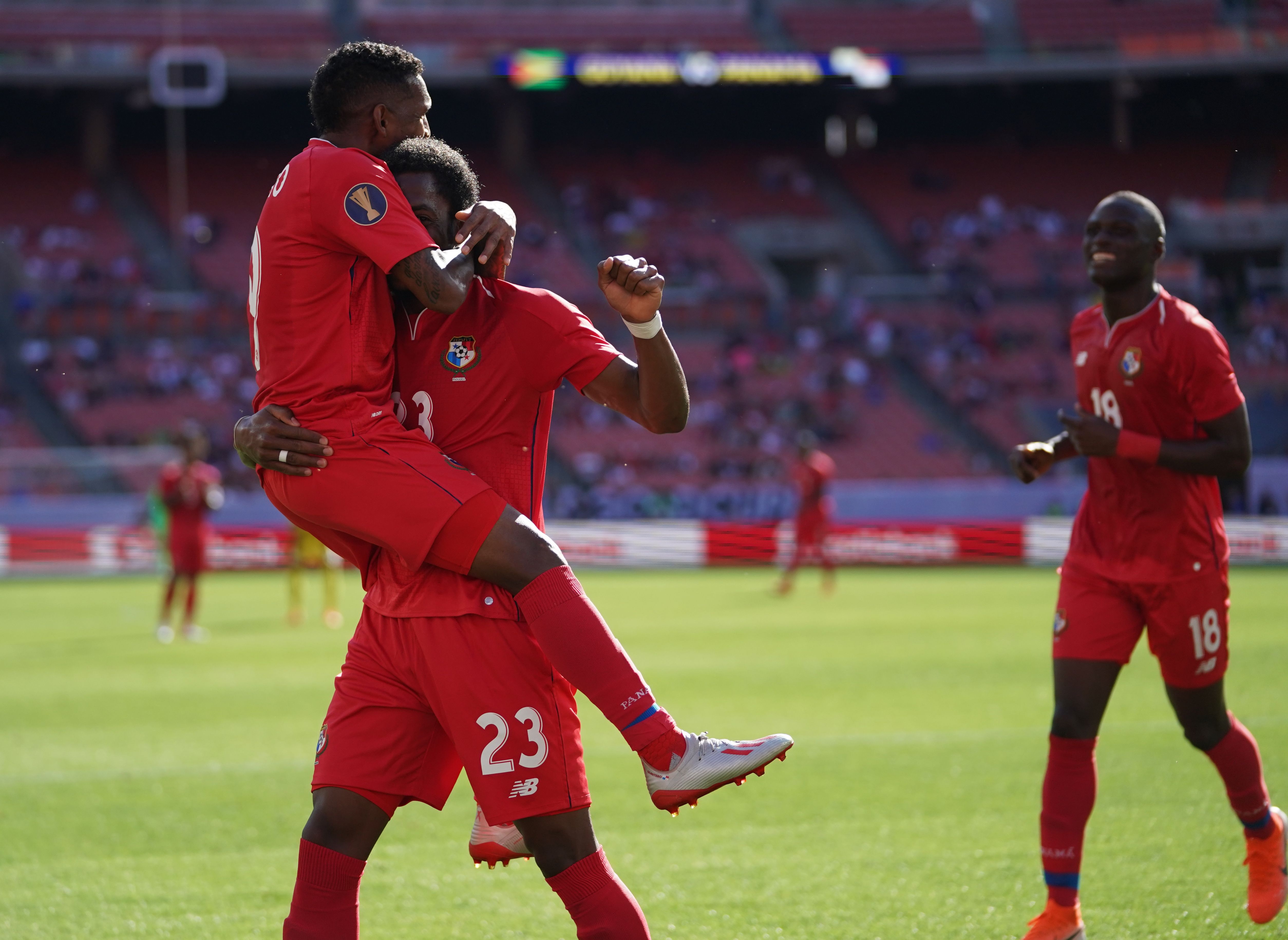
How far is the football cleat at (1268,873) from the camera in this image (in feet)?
15.7

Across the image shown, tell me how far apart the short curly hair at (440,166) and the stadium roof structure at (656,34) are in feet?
110

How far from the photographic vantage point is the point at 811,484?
852 inches

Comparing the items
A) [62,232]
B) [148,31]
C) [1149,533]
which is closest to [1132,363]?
[1149,533]

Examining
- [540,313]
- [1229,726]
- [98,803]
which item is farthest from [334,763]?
[98,803]

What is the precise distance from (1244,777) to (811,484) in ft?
54.8

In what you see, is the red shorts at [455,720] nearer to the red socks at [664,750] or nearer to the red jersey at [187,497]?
the red socks at [664,750]

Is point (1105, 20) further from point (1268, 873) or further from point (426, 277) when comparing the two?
point (426, 277)

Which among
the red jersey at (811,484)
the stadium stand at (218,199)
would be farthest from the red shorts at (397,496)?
the stadium stand at (218,199)

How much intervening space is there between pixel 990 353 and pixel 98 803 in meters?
30.1

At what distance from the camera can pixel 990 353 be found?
3488cm

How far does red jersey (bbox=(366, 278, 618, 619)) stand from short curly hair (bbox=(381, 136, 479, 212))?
236 mm

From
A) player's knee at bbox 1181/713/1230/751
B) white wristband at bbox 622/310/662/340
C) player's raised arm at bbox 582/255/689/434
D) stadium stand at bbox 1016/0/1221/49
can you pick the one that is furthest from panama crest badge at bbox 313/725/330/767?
stadium stand at bbox 1016/0/1221/49

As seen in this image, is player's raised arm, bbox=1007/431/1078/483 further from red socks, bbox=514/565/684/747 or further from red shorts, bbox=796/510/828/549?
red shorts, bbox=796/510/828/549

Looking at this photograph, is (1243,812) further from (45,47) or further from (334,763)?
(45,47)
